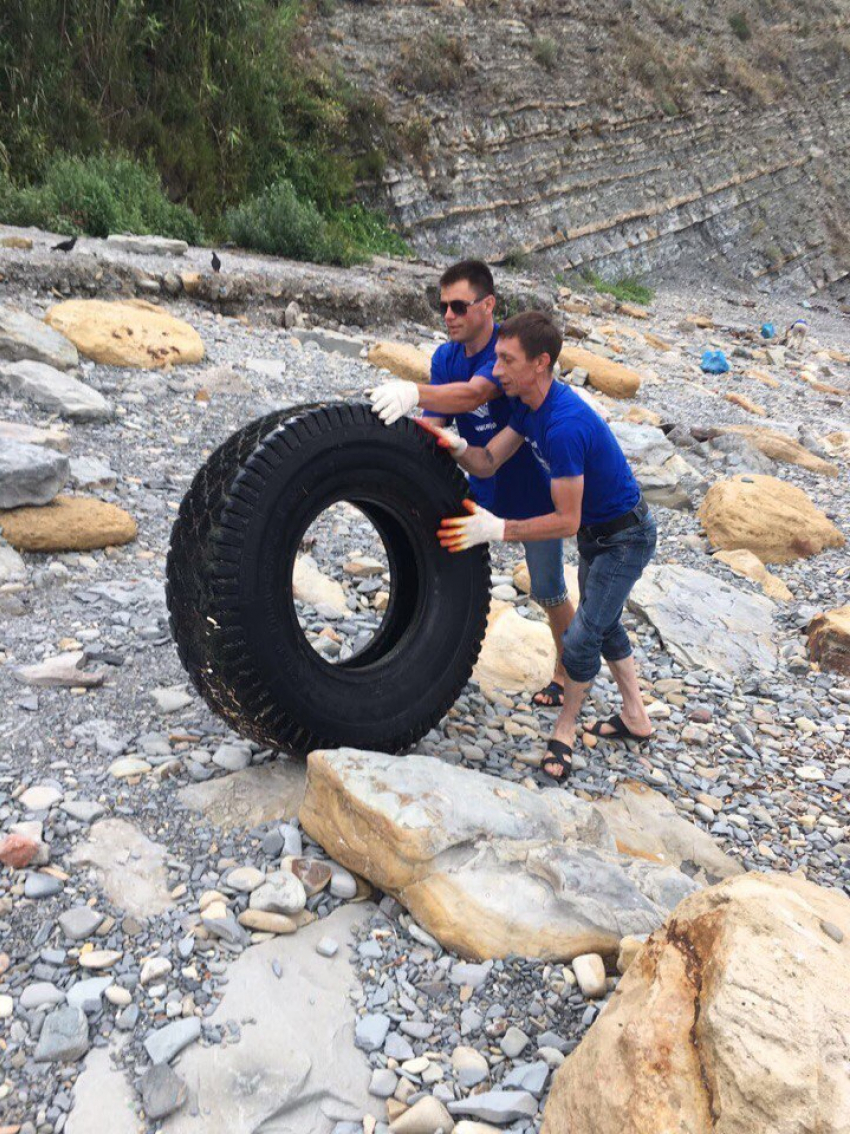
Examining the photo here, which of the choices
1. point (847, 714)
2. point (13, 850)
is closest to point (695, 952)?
point (13, 850)

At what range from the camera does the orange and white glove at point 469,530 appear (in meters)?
3.58

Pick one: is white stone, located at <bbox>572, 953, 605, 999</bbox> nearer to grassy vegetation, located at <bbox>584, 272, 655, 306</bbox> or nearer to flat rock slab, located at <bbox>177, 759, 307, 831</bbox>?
flat rock slab, located at <bbox>177, 759, 307, 831</bbox>

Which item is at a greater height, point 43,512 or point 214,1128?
point 43,512

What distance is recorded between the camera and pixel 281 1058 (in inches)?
90.1

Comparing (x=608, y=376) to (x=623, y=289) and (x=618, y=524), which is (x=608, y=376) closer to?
(x=618, y=524)

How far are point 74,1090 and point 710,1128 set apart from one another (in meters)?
1.39

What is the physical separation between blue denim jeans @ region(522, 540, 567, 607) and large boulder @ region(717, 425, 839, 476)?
5.60m

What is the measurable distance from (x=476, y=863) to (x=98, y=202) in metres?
10.1

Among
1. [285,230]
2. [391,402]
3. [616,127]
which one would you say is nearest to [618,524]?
[391,402]

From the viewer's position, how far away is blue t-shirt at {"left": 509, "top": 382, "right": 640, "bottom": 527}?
351cm

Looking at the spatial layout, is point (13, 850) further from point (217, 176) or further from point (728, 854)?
point (217, 176)

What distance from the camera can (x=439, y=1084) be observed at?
228 centimetres

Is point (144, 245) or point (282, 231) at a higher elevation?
point (282, 231)

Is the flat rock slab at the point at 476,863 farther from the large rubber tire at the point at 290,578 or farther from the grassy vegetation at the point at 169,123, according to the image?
the grassy vegetation at the point at 169,123
